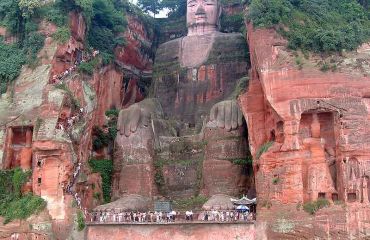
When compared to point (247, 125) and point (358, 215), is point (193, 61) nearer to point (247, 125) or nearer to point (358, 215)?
point (247, 125)

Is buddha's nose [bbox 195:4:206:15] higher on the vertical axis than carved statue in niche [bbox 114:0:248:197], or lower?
higher

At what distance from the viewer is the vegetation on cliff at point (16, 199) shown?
33844 mm

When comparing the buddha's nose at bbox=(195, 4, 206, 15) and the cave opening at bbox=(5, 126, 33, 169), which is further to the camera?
the buddha's nose at bbox=(195, 4, 206, 15)

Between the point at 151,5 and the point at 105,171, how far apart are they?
2072cm

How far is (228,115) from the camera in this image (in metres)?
38.3

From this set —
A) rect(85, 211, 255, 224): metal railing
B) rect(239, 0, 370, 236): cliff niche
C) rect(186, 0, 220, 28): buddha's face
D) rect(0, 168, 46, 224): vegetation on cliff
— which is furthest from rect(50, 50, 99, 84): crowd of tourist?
rect(239, 0, 370, 236): cliff niche

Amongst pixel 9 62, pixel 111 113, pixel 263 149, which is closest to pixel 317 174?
pixel 263 149

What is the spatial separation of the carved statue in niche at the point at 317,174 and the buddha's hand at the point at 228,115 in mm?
5526

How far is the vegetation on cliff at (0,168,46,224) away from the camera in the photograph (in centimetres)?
3384

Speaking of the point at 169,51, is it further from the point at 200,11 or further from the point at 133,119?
the point at 133,119

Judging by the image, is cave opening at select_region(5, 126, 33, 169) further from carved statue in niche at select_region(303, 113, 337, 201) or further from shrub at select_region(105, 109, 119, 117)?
carved statue in niche at select_region(303, 113, 337, 201)

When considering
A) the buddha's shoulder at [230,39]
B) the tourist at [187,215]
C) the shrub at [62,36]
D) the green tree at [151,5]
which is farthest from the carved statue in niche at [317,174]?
the green tree at [151,5]

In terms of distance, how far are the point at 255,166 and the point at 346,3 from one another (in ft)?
37.2

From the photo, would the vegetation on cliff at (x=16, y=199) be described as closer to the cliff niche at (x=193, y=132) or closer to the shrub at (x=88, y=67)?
the cliff niche at (x=193, y=132)
